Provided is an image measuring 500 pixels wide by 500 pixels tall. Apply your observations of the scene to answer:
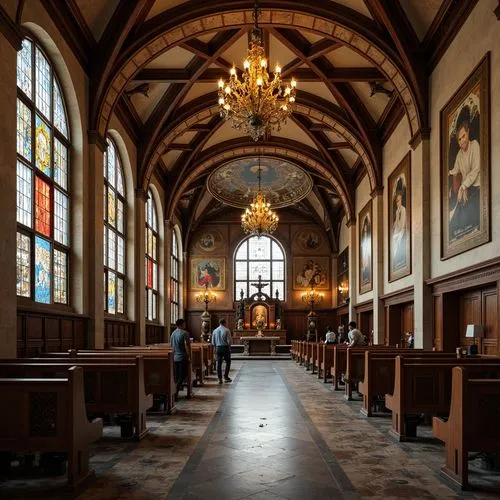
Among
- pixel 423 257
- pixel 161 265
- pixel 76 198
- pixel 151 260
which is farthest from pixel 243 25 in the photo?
pixel 161 265

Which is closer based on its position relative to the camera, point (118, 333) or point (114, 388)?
point (114, 388)

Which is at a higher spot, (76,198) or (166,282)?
(76,198)

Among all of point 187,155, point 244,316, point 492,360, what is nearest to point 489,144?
point 492,360

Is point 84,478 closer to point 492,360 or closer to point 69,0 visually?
point 492,360

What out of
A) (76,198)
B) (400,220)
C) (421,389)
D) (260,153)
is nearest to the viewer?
(421,389)

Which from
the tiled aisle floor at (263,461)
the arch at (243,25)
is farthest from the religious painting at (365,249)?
the tiled aisle floor at (263,461)

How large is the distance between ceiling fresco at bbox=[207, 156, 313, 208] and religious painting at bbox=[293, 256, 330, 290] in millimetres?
5512

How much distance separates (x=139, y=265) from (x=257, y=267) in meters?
18.0

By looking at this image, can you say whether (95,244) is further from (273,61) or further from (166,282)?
(166,282)

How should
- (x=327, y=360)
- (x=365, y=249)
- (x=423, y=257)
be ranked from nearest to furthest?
(x=423, y=257)
(x=327, y=360)
(x=365, y=249)

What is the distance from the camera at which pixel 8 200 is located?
10148 millimetres

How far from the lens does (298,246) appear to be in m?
39.2

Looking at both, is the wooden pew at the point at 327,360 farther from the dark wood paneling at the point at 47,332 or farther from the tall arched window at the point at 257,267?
the tall arched window at the point at 257,267

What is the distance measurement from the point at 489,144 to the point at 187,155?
18.1 m
